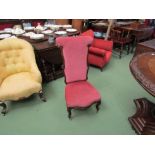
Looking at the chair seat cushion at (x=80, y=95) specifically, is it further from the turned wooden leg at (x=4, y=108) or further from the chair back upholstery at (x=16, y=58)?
the turned wooden leg at (x=4, y=108)

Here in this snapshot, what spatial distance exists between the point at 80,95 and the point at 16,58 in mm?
1279

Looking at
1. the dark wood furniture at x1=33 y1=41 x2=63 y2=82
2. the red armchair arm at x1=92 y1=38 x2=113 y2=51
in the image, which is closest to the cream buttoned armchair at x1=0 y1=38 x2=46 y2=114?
the dark wood furniture at x1=33 y1=41 x2=63 y2=82

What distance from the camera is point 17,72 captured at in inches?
101

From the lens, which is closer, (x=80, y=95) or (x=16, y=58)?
(x=80, y=95)

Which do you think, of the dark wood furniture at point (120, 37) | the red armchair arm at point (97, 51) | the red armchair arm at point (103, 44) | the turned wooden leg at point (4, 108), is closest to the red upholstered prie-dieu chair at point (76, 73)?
the turned wooden leg at point (4, 108)

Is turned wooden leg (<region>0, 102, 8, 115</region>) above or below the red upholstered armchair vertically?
below

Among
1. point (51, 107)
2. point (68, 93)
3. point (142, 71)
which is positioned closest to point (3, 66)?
point (51, 107)

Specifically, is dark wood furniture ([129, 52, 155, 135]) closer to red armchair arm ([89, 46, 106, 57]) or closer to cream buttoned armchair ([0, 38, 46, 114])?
red armchair arm ([89, 46, 106, 57])

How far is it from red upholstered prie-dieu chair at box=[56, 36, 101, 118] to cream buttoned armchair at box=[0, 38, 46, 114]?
50 centimetres

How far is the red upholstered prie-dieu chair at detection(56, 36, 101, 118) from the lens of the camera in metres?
2.04

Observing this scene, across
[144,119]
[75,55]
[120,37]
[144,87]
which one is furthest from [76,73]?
[120,37]

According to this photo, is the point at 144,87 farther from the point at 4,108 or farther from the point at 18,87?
the point at 4,108

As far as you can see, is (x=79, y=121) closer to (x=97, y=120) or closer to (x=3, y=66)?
(x=97, y=120)

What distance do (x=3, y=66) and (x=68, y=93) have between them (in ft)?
3.84
